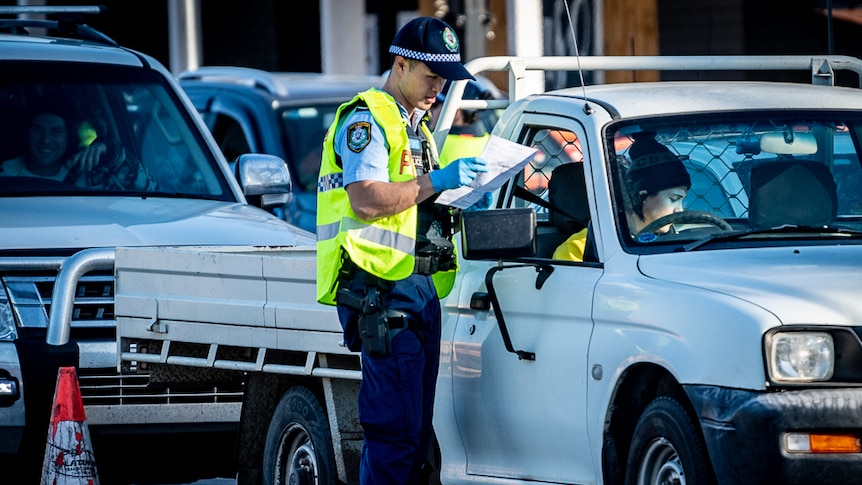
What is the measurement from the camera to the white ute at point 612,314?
198 inches

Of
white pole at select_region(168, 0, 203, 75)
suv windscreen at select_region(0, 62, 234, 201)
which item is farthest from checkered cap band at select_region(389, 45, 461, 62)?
white pole at select_region(168, 0, 203, 75)

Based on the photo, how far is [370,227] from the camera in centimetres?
600

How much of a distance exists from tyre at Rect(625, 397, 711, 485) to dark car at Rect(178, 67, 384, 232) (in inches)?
286

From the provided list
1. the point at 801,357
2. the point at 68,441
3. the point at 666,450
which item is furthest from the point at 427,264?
the point at 68,441

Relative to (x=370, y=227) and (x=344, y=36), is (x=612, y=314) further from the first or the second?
(x=344, y=36)

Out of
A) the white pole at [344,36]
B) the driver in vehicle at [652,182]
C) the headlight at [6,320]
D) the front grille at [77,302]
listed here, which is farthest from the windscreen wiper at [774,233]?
the white pole at [344,36]

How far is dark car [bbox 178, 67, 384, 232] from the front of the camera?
1287cm

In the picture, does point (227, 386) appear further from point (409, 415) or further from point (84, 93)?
point (84, 93)

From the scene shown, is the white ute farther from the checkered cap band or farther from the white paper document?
the checkered cap band

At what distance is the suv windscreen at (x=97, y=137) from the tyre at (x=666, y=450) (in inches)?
149

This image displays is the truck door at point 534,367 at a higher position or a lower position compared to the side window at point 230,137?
lower

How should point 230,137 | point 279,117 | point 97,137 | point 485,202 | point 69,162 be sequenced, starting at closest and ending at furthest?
point 485,202, point 69,162, point 97,137, point 279,117, point 230,137

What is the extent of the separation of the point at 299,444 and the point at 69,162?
2290mm

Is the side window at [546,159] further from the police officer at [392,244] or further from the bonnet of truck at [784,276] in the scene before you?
the bonnet of truck at [784,276]
